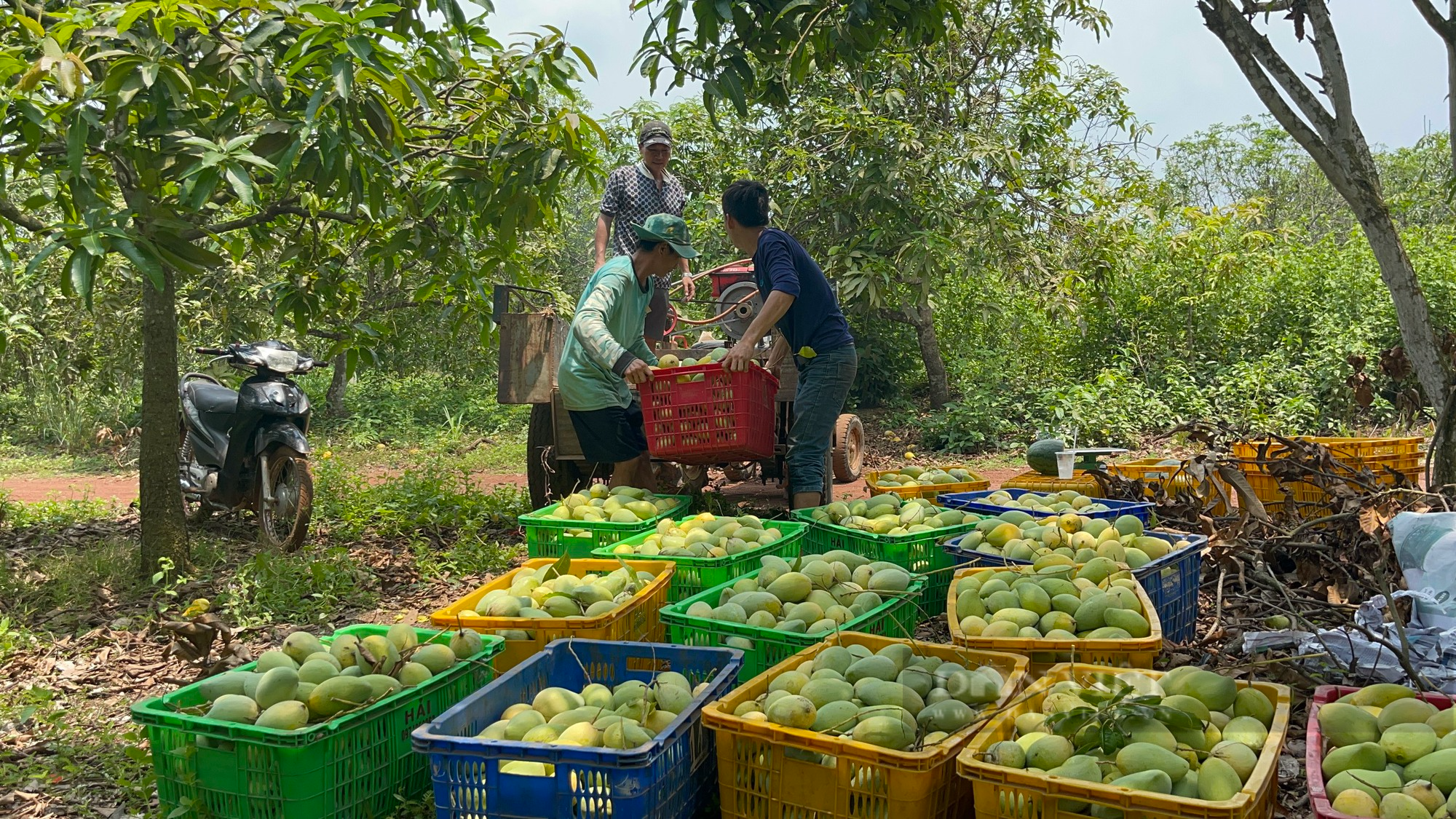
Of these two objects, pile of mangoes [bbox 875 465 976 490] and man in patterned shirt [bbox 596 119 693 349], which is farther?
man in patterned shirt [bbox 596 119 693 349]

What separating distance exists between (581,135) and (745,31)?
157 centimetres

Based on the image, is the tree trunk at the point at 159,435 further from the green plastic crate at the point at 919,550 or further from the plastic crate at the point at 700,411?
the green plastic crate at the point at 919,550

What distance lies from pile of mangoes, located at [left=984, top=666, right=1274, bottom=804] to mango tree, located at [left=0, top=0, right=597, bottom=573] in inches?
110

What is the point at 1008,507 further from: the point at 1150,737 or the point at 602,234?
the point at 602,234

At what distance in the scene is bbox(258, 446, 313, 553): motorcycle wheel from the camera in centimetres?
562

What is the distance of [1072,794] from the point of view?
196 centimetres

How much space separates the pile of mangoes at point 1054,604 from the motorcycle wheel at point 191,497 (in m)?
5.26

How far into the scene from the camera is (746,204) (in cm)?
502

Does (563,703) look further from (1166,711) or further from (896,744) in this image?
(1166,711)

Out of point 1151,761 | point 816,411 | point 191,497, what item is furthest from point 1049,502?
point 191,497

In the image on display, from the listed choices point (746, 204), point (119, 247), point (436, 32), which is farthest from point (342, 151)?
point (746, 204)

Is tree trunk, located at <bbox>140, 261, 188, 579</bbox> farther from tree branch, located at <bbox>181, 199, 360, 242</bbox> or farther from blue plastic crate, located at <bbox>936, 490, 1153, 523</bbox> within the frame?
blue plastic crate, located at <bbox>936, 490, 1153, 523</bbox>

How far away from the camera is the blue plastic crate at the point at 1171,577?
3.49 m

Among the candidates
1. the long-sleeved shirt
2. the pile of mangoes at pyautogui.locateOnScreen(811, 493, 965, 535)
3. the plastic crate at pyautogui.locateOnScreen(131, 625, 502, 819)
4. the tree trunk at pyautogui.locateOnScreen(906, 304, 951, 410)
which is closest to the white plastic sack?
the pile of mangoes at pyautogui.locateOnScreen(811, 493, 965, 535)
